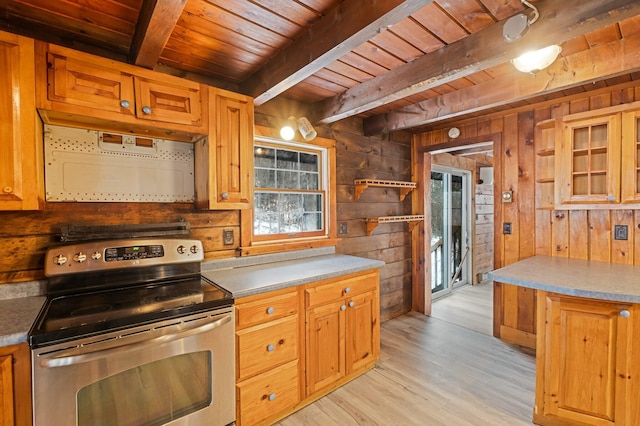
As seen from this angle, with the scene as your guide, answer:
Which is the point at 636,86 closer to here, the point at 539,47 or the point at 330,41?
the point at 539,47

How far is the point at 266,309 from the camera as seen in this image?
1.82 metres

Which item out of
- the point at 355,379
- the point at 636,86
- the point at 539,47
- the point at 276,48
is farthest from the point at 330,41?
the point at 636,86

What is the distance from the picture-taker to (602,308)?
1.63 metres

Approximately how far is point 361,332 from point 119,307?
5.49 ft

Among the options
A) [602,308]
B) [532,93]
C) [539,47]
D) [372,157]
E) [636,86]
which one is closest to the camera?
[539,47]

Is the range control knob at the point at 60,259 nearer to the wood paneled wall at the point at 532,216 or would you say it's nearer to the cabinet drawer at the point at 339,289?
the cabinet drawer at the point at 339,289

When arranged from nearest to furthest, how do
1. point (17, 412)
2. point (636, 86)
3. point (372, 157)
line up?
point (17, 412), point (636, 86), point (372, 157)

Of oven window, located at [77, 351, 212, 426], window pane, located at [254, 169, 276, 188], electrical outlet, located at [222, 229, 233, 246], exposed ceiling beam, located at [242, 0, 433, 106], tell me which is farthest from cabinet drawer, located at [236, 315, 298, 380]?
exposed ceiling beam, located at [242, 0, 433, 106]

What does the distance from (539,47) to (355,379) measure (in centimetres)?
246

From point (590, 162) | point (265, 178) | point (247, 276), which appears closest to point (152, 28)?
point (265, 178)

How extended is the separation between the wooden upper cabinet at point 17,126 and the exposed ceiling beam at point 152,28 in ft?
1.45

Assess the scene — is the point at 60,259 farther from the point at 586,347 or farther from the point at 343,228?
the point at 586,347

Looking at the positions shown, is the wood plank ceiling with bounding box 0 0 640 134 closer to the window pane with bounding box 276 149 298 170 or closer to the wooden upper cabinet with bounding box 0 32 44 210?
the wooden upper cabinet with bounding box 0 32 44 210

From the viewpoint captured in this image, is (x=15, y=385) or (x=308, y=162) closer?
(x=15, y=385)
